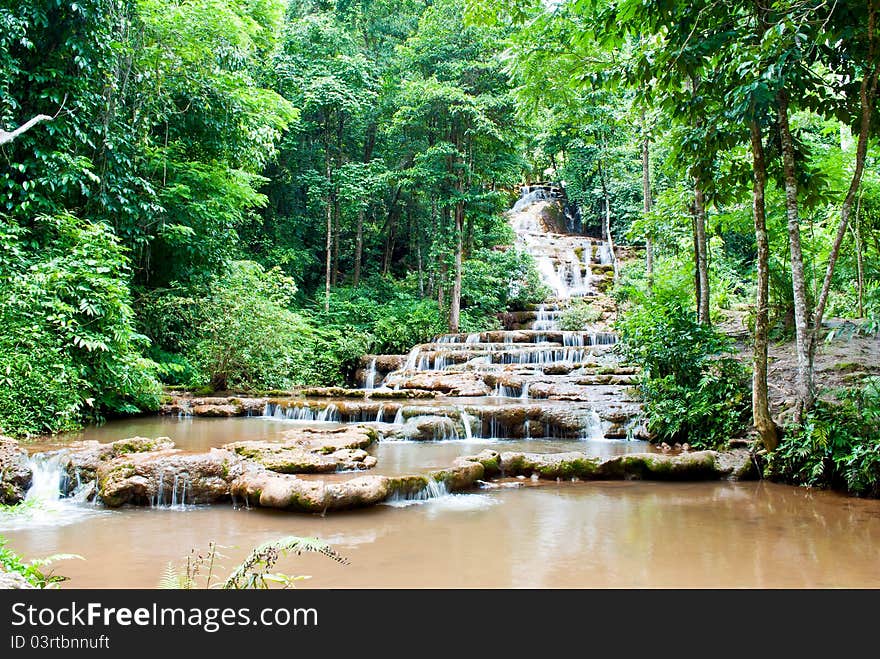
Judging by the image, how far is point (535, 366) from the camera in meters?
13.3

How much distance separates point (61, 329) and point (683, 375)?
9.04 m

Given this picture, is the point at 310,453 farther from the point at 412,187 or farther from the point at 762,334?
the point at 412,187

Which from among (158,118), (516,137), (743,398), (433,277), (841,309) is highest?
(516,137)

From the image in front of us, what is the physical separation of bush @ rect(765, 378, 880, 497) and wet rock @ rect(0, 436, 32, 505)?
25.5ft

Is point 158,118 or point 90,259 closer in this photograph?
point 90,259

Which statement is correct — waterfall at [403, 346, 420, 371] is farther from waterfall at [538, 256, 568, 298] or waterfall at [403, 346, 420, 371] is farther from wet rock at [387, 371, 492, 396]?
waterfall at [538, 256, 568, 298]

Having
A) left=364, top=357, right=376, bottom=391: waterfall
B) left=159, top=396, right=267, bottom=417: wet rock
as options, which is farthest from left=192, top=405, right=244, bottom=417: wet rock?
left=364, top=357, right=376, bottom=391: waterfall

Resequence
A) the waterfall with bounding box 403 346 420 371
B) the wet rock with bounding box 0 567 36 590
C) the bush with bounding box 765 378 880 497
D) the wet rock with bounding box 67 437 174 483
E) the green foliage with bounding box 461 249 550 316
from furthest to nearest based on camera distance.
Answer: the green foliage with bounding box 461 249 550 316, the waterfall with bounding box 403 346 420 371, the wet rock with bounding box 67 437 174 483, the bush with bounding box 765 378 880 497, the wet rock with bounding box 0 567 36 590

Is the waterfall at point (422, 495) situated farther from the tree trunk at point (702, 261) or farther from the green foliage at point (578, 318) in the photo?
the green foliage at point (578, 318)

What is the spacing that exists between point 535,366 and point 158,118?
10005 mm

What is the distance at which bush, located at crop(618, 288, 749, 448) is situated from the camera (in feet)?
24.0

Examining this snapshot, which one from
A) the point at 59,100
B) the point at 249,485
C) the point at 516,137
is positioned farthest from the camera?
the point at 516,137

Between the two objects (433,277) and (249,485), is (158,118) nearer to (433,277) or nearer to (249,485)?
(249,485)

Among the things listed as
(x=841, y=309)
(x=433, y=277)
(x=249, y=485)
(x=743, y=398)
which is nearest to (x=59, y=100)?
(x=249, y=485)
